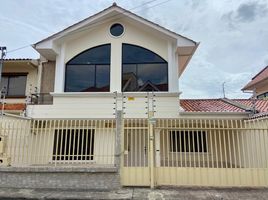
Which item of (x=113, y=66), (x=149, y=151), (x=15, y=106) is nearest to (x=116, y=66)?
(x=113, y=66)

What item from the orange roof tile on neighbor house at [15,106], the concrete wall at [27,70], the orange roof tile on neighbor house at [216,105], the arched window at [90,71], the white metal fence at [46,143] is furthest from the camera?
the concrete wall at [27,70]

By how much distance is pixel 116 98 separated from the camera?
11.9 m

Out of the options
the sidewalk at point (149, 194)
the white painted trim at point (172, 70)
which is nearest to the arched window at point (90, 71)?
the white painted trim at point (172, 70)

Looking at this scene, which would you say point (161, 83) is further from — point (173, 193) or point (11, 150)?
point (11, 150)

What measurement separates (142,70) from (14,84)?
26.9 ft

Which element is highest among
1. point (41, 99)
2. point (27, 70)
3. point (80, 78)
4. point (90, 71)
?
point (27, 70)

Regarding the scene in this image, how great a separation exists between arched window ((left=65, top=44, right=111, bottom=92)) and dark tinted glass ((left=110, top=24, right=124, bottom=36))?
759mm

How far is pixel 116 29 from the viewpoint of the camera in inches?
514

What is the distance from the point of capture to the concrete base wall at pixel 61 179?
8125 mm

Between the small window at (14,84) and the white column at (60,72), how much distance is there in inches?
142

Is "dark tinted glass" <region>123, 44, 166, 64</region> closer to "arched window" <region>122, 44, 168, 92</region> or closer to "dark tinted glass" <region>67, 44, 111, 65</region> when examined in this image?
"arched window" <region>122, 44, 168, 92</region>

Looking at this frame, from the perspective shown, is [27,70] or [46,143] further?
[27,70]

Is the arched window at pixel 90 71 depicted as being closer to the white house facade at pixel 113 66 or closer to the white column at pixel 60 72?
the white house facade at pixel 113 66

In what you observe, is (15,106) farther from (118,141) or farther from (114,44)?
(118,141)
